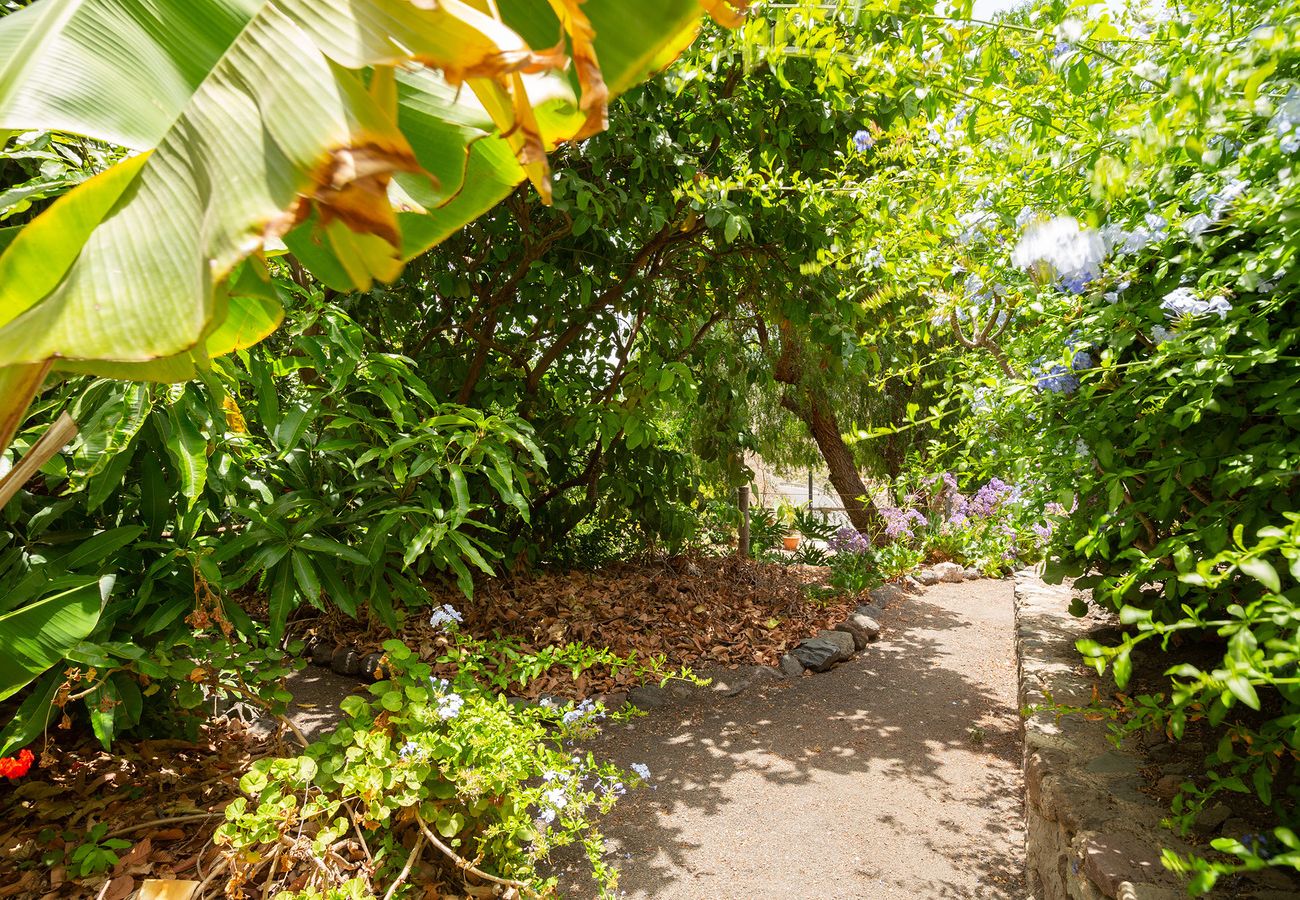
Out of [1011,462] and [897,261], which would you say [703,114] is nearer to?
[897,261]

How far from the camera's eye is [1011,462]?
8.23 ft

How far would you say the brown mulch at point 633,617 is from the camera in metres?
5.28

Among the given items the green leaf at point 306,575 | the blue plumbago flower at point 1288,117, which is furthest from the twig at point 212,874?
the blue plumbago flower at point 1288,117

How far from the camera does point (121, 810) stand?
2.37m

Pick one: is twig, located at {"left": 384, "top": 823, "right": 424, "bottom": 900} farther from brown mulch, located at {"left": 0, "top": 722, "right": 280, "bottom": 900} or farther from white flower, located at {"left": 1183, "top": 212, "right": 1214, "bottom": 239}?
white flower, located at {"left": 1183, "top": 212, "right": 1214, "bottom": 239}

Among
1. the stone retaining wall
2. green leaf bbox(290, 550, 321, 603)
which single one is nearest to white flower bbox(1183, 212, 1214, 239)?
the stone retaining wall

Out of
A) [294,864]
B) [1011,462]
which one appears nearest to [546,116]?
[1011,462]

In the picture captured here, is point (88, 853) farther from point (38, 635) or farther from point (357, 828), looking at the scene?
point (38, 635)

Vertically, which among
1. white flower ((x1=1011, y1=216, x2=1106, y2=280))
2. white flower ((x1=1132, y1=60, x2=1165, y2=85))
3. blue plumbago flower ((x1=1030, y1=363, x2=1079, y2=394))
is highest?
white flower ((x1=1132, y1=60, x2=1165, y2=85))

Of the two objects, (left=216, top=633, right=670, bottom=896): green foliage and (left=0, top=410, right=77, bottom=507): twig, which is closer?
(left=0, top=410, right=77, bottom=507): twig

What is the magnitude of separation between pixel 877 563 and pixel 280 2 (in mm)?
8213

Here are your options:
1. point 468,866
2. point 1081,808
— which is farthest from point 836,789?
point 468,866

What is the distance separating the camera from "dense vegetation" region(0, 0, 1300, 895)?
36.0 inches

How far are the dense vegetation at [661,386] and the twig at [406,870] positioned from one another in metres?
0.08
